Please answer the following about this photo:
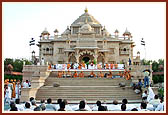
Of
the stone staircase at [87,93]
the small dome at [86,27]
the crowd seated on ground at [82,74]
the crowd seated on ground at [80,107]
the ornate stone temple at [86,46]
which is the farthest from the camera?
the small dome at [86,27]

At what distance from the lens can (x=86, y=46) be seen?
36.1 metres

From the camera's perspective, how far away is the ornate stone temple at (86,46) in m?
36.2

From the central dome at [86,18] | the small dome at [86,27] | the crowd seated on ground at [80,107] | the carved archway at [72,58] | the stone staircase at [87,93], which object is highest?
the central dome at [86,18]

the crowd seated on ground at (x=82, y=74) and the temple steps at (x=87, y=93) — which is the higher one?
the crowd seated on ground at (x=82, y=74)

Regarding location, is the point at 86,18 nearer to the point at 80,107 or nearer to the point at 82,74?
the point at 82,74

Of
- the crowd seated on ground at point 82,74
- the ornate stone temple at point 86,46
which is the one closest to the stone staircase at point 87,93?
the crowd seated on ground at point 82,74

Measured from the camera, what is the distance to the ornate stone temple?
36.2 meters

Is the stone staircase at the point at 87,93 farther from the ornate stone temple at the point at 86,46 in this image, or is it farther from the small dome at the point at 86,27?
the small dome at the point at 86,27

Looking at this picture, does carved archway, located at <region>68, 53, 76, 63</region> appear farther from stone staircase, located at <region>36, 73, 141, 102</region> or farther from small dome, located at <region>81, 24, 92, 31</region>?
stone staircase, located at <region>36, 73, 141, 102</region>

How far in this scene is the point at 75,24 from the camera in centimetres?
4216

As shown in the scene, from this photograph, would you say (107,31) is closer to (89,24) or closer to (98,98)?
(89,24)

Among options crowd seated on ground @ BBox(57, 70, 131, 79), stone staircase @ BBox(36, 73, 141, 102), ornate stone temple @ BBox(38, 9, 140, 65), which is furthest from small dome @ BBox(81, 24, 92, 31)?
stone staircase @ BBox(36, 73, 141, 102)

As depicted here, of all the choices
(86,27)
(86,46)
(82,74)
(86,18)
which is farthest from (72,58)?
(82,74)

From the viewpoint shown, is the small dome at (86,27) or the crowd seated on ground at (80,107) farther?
the small dome at (86,27)
